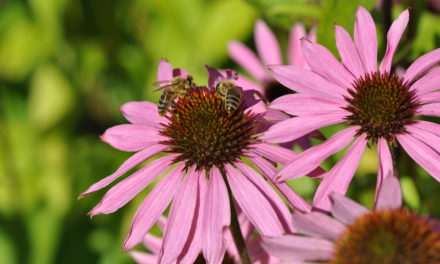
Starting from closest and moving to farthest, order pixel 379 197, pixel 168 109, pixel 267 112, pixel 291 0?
pixel 379 197
pixel 267 112
pixel 168 109
pixel 291 0

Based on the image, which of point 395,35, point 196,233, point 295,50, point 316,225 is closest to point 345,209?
point 316,225

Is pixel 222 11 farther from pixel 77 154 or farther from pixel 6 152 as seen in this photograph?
pixel 6 152

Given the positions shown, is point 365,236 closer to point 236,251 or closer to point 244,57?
point 236,251

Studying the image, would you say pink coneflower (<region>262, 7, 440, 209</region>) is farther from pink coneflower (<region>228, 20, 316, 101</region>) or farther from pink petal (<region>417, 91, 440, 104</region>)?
pink coneflower (<region>228, 20, 316, 101</region>)

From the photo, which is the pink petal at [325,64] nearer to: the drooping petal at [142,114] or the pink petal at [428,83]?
the pink petal at [428,83]

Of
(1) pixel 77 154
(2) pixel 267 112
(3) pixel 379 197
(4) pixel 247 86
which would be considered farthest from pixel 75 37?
(3) pixel 379 197

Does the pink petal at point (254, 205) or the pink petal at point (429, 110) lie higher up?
the pink petal at point (429, 110)

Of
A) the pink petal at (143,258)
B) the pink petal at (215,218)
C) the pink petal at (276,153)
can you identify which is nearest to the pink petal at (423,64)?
the pink petal at (276,153)
